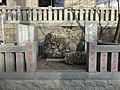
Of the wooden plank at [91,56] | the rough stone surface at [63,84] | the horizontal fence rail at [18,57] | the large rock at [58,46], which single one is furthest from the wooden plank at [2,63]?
the large rock at [58,46]

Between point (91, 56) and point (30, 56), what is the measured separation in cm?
137

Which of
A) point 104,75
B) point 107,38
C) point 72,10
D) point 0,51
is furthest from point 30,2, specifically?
point 104,75

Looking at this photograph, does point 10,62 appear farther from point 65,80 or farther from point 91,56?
point 91,56

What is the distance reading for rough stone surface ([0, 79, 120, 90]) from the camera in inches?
169

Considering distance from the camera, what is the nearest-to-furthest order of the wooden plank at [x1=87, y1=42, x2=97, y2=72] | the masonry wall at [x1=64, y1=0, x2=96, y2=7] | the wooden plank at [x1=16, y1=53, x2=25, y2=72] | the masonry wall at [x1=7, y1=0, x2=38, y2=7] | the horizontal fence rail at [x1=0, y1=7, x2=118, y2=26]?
the wooden plank at [x1=87, y1=42, x2=97, y2=72]
the wooden plank at [x1=16, y1=53, x2=25, y2=72]
the horizontal fence rail at [x1=0, y1=7, x2=118, y2=26]
the masonry wall at [x1=64, y1=0, x2=96, y2=7]
the masonry wall at [x1=7, y1=0, x2=38, y2=7]

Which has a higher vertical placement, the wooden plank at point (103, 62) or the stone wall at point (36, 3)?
the stone wall at point (36, 3)

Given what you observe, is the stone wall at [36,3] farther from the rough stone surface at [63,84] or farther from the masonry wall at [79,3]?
the rough stone surface at [63,84]

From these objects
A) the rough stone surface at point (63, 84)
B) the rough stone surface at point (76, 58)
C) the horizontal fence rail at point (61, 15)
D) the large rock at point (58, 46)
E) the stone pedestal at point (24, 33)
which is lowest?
the rough stone surface at point (63, 84)

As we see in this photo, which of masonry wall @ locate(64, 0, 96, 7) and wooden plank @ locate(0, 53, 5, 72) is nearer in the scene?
wooden plank @ locate(0, 53, 5, 72)

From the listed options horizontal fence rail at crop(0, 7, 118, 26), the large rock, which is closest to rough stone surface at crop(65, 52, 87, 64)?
the large rock

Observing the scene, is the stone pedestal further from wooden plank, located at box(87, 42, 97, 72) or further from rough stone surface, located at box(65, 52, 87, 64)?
wooden plank, located at box(87, 42, 97, 72)

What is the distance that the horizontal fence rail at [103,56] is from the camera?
424cm

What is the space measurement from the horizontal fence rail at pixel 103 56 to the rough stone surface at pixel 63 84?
291mm

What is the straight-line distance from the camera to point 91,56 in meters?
4.27
